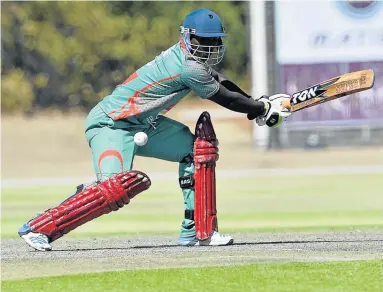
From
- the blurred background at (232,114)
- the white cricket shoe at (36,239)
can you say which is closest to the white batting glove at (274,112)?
the white cricket shoe at (36,239)

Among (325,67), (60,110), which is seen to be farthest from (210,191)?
(60,110)

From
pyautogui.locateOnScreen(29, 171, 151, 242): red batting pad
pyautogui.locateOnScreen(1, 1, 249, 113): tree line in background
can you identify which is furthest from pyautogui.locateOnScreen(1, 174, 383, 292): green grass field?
pyautogui.locateOnScreen(1, 1, 249, 113): tree line in background

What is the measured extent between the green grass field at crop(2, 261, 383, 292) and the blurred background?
16.5 feet

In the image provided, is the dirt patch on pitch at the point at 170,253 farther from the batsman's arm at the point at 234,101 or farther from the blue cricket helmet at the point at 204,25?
the blue cricket helmet at the point at 204,25

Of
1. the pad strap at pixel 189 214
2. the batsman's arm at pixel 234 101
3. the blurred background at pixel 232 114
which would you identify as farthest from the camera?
the blurred background at pixel 232 114

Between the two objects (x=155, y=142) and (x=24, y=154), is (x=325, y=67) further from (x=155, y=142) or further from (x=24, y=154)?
(x=155, y=142)

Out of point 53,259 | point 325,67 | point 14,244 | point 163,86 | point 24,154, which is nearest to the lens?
point 53,259

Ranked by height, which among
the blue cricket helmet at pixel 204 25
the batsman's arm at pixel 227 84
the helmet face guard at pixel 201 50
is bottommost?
the batsman's arm at pixel 227 84

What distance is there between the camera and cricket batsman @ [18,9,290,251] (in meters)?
8.42

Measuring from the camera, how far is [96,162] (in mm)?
8656

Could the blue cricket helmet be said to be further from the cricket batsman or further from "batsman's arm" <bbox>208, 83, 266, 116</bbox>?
"batsman's arm" <bbox>208, 83, 266, 116</bbox>

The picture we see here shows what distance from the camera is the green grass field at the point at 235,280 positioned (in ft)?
21.6

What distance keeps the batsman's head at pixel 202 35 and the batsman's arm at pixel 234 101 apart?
10.7 inches

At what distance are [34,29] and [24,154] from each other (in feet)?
35.4
